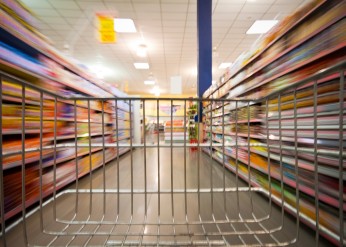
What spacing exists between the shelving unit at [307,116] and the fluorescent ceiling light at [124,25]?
4211 millimetres

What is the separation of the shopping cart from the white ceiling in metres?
2.61

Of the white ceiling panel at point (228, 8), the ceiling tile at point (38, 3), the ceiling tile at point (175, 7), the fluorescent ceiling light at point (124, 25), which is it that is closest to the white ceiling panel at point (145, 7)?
the ceiling tile at point (175, 7)

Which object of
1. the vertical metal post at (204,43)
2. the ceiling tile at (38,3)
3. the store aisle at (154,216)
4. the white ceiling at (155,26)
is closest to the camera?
the store aisle at (154,216)

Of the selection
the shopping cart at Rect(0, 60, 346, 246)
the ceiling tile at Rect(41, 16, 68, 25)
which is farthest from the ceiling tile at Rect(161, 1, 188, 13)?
the shopping cart at Rect(0, 60, 346, 246)

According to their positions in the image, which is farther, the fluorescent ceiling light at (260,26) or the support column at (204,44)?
the fluorescent ceiling light at (260,26)

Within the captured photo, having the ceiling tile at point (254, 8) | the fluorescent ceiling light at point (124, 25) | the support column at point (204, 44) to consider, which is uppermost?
the ceiling tile at point (254, 8)

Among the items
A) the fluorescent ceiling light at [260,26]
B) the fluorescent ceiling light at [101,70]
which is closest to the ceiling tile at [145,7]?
the fluorescent ceiling light at [260,26]

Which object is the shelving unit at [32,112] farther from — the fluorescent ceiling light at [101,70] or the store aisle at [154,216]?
the fluorescent ceiling light at [101,70]

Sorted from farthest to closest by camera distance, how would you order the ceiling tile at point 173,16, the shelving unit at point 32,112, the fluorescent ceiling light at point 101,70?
1. the fluorescent ceiling light at point 101,70
2. the ceiling tile at point 173,16
3. the shelving unit at point 32,112

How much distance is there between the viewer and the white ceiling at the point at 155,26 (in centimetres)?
406

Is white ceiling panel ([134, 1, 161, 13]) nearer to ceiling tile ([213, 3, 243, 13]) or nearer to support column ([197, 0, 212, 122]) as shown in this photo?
support column ([197, 0, 212, 122])

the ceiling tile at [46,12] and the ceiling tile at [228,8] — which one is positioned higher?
the ceiling tile at [46,12]

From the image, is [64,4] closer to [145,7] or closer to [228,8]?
[145,7]

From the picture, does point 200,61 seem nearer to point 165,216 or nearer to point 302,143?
point 302,143
